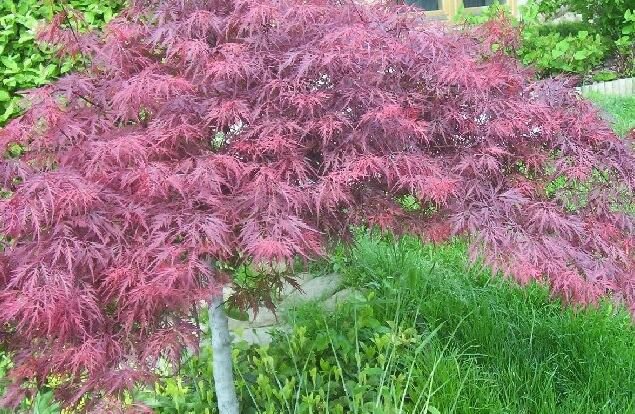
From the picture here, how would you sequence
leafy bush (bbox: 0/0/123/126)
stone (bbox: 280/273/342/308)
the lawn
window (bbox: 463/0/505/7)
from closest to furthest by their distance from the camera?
the lawn → stone (bbox: 280/273/342/308) → leafy bush (bbox: 0/0/123/126) → window (bbox: 463/0/505/7)

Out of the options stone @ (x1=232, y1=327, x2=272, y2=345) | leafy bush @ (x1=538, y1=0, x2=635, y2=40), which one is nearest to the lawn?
stone @ (x1=232, y1=327, x2=272, y2=345)

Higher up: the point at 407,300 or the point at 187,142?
the point at 187,142

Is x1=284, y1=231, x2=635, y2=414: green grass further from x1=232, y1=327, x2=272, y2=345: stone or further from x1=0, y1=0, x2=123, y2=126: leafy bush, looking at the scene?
x1=0, y1=0, x2=123, y2=126: leafy bush

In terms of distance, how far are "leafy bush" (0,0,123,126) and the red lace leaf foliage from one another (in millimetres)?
2538

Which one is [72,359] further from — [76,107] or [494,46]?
[494,46]

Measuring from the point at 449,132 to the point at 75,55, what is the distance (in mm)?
1080

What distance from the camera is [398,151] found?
1.78 metres

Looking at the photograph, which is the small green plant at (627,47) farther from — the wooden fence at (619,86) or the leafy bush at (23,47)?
the leafy bush at (23,47)

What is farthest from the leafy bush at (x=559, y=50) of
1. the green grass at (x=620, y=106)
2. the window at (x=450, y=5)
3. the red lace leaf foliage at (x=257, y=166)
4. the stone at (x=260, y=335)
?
the red lace leaf foliage at (x=257, y=166)

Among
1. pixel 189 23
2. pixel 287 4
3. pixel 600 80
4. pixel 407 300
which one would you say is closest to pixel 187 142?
pixel 189 23

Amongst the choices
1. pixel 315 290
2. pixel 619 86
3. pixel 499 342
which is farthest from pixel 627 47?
pixel 499 342

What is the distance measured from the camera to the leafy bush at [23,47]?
4.29 m

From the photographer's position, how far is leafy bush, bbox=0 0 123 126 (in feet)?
14.1

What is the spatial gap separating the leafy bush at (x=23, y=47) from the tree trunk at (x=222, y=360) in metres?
2.53
